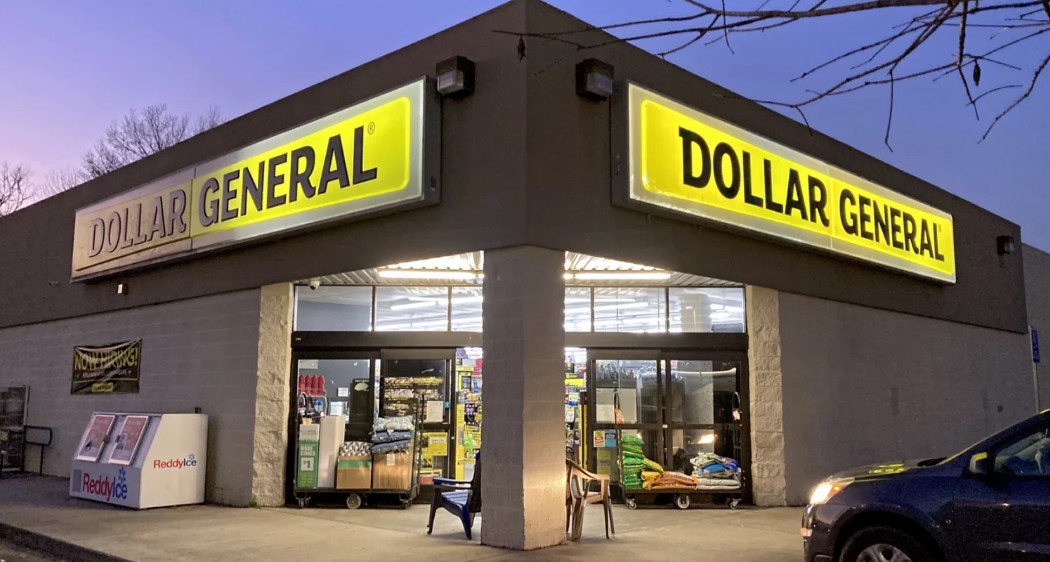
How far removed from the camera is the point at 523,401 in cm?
852

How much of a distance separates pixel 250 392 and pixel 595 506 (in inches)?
208

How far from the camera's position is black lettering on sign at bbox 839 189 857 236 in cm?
1286

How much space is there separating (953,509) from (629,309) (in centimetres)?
686

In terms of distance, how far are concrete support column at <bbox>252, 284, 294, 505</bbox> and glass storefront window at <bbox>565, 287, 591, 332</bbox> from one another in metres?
4.20

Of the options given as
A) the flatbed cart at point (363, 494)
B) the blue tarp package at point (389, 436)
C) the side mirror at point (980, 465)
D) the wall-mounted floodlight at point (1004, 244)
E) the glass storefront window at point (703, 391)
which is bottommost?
the flatbed cart at point (363, 494)

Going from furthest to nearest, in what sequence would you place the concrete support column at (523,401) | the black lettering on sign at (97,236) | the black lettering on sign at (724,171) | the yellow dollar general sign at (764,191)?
1. the black lettering on sign at (97,236)
2. the black lettering on sign at (724,171)
3. the yellow dollar general sign at (764,191)
4. the concrete support column at (523,401)

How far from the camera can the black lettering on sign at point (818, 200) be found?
1226cm

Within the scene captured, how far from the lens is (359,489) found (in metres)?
11.5

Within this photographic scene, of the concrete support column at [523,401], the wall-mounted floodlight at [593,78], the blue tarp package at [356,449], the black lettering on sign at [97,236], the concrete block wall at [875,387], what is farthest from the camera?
the black lettering on sign at [97,236]

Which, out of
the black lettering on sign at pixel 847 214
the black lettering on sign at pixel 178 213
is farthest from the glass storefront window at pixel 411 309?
the black lettering on sign at pixel 847 214

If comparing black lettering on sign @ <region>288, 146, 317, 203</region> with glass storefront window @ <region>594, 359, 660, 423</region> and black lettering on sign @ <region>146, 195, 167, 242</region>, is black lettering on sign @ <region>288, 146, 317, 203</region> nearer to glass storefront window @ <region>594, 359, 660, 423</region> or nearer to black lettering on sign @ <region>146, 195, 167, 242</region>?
black lettering on sign @ <region>146, 195, 167, 242</region>

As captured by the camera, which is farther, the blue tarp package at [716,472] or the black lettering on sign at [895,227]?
the black lettering on sign at [895,227]

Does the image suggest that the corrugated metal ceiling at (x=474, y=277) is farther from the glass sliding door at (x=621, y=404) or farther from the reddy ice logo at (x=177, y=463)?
the reddy ice logo at (x=177, y=463)

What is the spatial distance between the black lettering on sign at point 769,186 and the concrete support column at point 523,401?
3.96 meters
